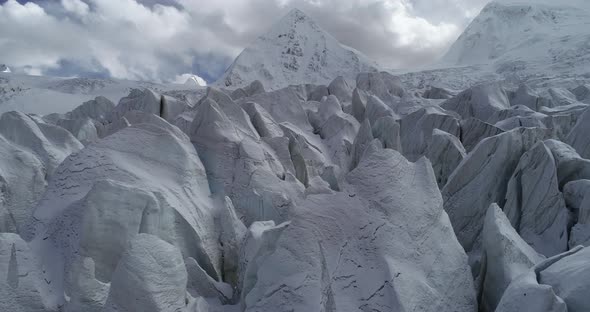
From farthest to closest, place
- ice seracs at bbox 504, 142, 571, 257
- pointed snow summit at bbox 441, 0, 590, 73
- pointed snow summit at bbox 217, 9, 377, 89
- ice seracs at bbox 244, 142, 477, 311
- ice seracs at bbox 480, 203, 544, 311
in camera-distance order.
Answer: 1. pointed snow summit at bbox 217, 9, 377, 89
2. pointed snow summit at bbox 441, 0, 590, 73
3. ice seracs at bbox 504, 142, 571, 257
4. ice seracs at bbox 480, 203, 544, 311
5. ice seracs at bbox 244, 142, 477, 311

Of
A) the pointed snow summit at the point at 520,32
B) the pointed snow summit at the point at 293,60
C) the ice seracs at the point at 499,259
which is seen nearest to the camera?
the ice seracs at the point at 499,259

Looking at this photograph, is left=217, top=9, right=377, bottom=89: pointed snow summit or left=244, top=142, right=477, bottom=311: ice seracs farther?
left=217, top=9, right=377, bottom=89: pointed snow summit

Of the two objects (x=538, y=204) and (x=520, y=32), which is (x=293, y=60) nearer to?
(x=520, y=32)

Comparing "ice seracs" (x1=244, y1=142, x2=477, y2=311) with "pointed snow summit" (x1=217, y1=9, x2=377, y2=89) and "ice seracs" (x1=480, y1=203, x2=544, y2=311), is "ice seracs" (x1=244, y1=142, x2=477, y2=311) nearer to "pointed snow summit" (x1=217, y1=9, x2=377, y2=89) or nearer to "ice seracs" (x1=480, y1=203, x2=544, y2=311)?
"ice seracs" (x1=480, y1=203, x2=544, y2=311)

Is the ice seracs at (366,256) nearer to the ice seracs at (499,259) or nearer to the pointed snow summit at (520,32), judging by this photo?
the ice seracs at (499,259)

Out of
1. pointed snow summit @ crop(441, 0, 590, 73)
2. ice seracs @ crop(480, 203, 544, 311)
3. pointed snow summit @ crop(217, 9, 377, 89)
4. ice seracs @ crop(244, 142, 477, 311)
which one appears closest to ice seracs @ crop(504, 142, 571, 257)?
ice seracs @ crop(480, 203, 544, 311)

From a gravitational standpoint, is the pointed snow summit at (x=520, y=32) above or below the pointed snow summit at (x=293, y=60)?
above

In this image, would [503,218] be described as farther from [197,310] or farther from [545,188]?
[197,310]

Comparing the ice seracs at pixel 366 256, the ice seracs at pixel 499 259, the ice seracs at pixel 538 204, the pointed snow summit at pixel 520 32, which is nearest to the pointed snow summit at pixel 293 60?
the pointed snow summit at pixel 520 32

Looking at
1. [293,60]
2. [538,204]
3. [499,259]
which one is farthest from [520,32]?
[499,259]

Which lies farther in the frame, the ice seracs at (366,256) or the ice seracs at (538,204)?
the ice seracs at (538,204)
